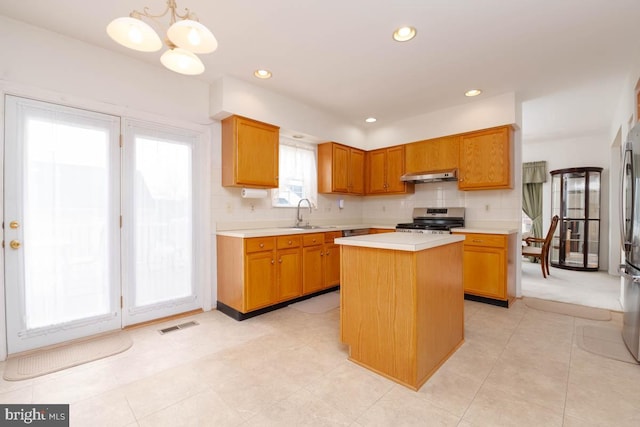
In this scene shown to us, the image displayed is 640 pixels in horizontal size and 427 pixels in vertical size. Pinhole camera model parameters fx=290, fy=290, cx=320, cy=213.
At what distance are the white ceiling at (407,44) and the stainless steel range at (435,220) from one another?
1582 mm

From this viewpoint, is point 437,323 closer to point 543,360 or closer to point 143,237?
point 543,360

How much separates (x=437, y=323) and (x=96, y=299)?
9.84 feet

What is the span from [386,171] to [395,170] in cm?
17

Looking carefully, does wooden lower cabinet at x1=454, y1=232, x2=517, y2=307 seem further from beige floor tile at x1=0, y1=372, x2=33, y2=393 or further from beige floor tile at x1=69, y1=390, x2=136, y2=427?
beige floor tile at x1=0, y1=372, x2=33, y2=393

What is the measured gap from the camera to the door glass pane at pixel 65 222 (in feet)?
7.84

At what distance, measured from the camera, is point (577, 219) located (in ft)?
18.4

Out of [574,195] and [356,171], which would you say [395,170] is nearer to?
[356,171]

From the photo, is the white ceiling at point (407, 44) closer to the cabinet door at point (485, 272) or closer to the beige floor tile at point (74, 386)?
the cabinet door at point (485, 272)

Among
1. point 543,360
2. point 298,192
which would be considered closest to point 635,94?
point 543,360

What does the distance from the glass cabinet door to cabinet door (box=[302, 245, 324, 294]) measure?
513cm

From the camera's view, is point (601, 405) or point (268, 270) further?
point (268, 270)

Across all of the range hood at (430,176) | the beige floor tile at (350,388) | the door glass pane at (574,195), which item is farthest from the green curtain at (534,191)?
the beige floor tile at (350,388)

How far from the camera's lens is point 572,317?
3127 mm

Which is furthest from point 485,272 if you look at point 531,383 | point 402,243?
point 402,243
